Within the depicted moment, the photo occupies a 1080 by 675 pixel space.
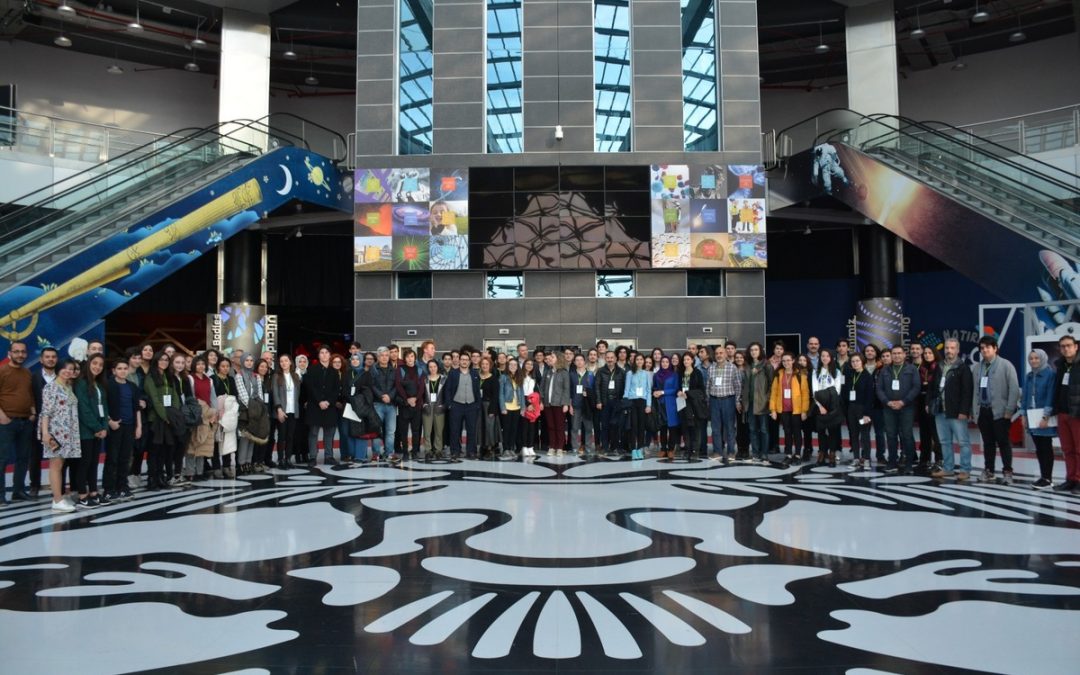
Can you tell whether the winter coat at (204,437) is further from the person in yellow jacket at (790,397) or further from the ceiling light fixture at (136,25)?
Answer: the ceiling light fixture at (136,25)

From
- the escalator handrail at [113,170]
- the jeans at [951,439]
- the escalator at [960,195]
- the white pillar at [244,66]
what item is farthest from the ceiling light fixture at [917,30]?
the escalator handrail at [113,170]

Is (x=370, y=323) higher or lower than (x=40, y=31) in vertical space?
lower

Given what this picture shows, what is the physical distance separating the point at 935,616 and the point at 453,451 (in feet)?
27.6

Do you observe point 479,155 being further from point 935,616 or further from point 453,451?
point 935,616

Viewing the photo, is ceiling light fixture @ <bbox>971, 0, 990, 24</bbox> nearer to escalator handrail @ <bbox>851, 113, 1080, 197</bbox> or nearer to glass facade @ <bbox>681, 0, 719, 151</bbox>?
escalator handrail @ <bbox>851, 113, 1080, 197</bbox>

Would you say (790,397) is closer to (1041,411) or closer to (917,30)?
(1041,411)

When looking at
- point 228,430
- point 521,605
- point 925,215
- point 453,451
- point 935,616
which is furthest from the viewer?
point 925,215

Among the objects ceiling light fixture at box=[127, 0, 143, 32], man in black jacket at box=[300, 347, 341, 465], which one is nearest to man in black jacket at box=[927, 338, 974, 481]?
man in black jacket at box=[300, 347, 341, 465]

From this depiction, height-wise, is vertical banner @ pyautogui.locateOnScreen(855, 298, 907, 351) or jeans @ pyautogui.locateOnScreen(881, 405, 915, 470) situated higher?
vertical banner @ pyautogui.locateOnScreen(855, 298, 907, 351)

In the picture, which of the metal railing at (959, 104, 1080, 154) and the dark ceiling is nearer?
the metal railing at (959, 104, 1080, 154)

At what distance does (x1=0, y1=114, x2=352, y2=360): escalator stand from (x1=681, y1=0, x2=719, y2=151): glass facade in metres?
10.4

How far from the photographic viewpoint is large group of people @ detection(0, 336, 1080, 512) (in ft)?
26.5

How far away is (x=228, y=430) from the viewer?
9.86m

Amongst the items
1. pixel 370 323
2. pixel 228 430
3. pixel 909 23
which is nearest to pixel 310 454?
pixel 228 430
